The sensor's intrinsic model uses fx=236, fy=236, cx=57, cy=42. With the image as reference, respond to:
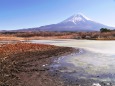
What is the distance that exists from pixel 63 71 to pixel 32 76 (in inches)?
85.4

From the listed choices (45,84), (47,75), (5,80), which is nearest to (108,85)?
(45,84)

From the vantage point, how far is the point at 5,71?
510 inches

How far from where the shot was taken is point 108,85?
991cm

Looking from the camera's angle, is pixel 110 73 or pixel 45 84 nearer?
pixel 45 84

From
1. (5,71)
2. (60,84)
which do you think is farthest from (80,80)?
(5,71)

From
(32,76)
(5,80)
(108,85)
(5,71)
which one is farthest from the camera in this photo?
(5,71)

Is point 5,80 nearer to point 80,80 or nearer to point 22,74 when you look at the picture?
point 22,74

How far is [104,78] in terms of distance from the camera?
11.4 meters

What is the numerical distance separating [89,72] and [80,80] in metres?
2.17

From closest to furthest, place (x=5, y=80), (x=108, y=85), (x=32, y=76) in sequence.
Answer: (x=108, y=85)
(x=5, y=80)
(x=32, y=76)

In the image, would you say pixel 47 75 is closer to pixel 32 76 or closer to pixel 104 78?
pixel 32 76

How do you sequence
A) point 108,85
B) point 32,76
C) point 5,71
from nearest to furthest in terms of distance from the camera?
point 108,85 < point 32,76 < point 5,71

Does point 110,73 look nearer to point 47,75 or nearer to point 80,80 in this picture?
point 80,80

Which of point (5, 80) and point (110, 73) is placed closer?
point (5, 80)
